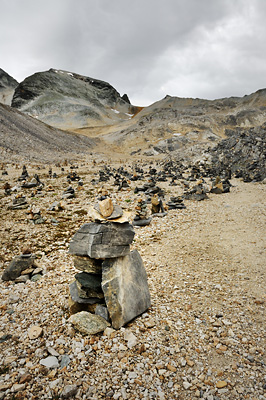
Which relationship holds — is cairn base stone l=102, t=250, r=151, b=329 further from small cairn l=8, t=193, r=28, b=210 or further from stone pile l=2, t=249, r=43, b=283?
small cairn l=8, t=193, r=28, b=210

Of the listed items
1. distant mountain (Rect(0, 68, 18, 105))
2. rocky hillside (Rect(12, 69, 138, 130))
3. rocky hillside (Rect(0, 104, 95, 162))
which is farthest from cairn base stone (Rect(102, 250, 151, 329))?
distant mountain (Rect(0, 68, 18, 105))

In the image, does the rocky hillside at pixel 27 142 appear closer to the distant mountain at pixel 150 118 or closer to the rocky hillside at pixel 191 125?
the distant mountain at pixel 150 118

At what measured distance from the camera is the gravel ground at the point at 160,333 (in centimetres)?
386

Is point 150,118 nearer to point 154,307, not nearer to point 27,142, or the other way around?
point 27,142

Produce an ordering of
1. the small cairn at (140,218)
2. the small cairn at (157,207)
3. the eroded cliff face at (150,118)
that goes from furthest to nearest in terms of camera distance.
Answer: the eroded cliff face at (150,118), the small cairn at (157,207), the small cairn at (140,218)

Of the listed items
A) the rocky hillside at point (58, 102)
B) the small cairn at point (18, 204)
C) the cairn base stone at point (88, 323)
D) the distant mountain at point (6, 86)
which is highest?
the distant mountain at point (6, 86)

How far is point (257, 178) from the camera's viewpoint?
23.8 m

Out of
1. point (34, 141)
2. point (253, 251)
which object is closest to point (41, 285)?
point (253, 251)

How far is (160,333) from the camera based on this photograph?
4973 millimetres

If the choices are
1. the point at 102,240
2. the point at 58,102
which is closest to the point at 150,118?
the point at 58,102

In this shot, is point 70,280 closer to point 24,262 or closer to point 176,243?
point 24,262

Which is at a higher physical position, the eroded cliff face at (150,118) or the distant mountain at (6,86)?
the distant mountain at (6,86)

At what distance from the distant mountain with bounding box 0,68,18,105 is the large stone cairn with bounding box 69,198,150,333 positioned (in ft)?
600

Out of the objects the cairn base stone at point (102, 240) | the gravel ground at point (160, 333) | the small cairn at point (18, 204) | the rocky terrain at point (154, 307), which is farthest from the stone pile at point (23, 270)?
the small cairn at point (18, 204)
